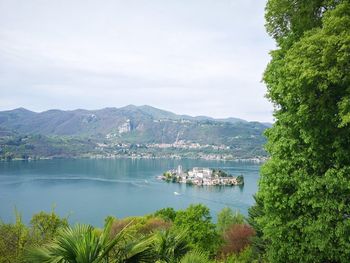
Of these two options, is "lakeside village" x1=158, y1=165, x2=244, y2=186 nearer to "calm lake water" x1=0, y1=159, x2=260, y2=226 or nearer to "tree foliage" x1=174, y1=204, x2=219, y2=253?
"calm lake water" x1=0, y1=159, x2=260, y2=226

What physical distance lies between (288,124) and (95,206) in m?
61.3

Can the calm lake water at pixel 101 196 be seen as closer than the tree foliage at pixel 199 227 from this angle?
No

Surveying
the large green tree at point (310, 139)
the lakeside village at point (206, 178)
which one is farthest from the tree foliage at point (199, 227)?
the lakeside village at point (206, 178)

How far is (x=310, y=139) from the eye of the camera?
6.58 meters

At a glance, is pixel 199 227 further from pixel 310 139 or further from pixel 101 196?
pixel 101 196

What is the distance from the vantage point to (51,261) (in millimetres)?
3816

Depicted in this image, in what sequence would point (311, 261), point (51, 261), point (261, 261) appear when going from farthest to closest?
point (261, 261) → point (311, 261) → point (51, 261)

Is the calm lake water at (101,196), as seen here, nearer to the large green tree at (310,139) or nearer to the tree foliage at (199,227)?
the tree foliage at (199,227)

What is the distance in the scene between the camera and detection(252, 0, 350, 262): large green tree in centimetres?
575

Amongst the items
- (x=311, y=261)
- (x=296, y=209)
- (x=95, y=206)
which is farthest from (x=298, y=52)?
(x=95, y=206)

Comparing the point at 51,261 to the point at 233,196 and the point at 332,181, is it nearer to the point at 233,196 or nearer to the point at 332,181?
the point at 332,181

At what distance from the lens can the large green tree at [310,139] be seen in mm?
5750

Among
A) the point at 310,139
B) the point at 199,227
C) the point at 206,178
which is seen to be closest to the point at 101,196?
the point at 206,178

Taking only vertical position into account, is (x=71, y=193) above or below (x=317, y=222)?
below
